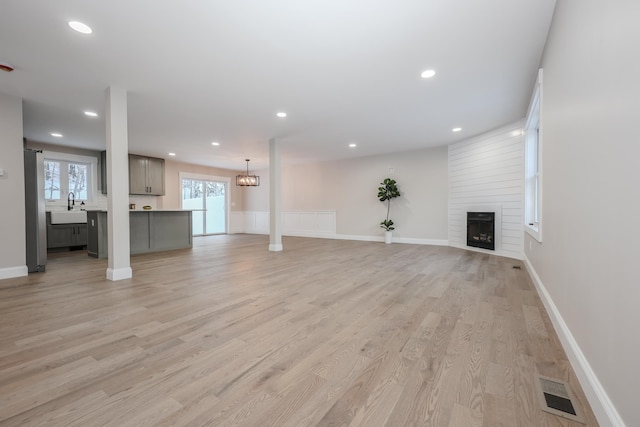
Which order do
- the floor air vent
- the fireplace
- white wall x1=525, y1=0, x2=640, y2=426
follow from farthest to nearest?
1. the fireplace
2. the floor air vent
3. white wall x1=525, y1=0, x2=640, y2=426

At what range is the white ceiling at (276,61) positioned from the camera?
2.22 meters

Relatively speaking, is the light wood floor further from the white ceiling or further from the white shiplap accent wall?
the white ceiling

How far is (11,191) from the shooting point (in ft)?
12.3

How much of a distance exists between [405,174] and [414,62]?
478cm

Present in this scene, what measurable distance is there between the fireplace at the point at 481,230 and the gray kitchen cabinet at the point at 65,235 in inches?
350

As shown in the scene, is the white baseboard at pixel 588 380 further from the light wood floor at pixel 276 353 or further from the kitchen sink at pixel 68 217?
the kitchen sink at pixel 68 217

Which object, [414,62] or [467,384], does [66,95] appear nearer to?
[414,62]

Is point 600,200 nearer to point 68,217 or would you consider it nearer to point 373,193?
point 373,193

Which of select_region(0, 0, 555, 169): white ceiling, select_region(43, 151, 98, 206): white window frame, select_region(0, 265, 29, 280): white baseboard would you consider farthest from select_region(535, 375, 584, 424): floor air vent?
select_region(43, 151, 98, 206): white window frame

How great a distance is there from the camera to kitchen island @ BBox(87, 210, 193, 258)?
17.2 feet

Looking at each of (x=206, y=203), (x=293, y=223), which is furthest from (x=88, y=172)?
(x=293, y=223)

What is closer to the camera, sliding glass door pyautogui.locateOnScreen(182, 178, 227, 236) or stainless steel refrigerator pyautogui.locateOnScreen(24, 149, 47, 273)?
stainless steel refrigerator pyautogui.locateOnScreen(24, 149, 47, 273)

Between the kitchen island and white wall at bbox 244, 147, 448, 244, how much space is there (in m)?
4.03

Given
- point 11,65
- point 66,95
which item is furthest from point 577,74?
point 66,95
